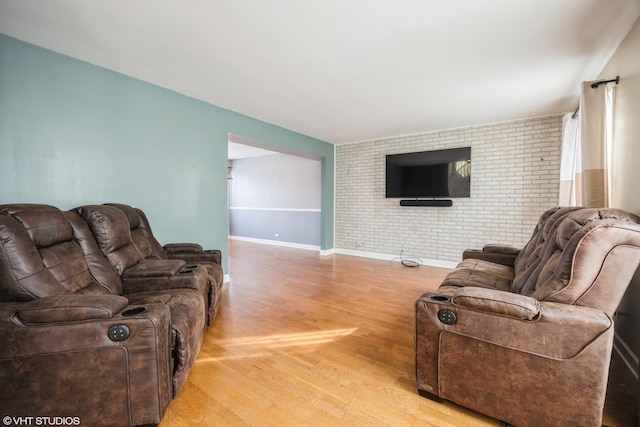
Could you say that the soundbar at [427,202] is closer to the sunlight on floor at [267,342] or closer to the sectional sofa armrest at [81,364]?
the sunlight on floor at [267,342]

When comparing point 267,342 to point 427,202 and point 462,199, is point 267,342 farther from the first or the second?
point 462,199

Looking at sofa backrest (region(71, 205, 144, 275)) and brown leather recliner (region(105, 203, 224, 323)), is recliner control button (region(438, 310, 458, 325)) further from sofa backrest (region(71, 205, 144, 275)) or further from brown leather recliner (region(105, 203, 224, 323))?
sofa backrest (region(71, 205, 144, 275))

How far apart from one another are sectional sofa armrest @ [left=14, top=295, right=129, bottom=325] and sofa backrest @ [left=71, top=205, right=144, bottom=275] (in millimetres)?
852

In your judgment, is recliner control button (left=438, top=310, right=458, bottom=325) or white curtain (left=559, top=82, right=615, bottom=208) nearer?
recliner control button (left=438, top=310, right=458, bottom=325)

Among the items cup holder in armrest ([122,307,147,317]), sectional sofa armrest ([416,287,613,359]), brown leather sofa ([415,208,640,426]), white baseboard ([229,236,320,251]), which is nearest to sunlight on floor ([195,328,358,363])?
cup holder in armrest ([122,307,147,317])

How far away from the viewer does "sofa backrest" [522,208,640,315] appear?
48.9 inches

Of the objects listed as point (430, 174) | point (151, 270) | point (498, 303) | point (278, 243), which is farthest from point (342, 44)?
point (278, 243)

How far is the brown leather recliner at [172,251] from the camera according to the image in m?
2.44

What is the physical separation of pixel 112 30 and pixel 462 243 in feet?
16.9

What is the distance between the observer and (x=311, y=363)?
1.92 metres

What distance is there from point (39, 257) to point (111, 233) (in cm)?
59

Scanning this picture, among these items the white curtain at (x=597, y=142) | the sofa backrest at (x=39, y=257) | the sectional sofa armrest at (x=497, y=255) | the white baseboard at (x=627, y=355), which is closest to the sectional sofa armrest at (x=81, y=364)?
the sofa backrest at (x=39, y=257)

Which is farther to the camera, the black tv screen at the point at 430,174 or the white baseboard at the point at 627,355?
the black tv screen at the point at 430,174

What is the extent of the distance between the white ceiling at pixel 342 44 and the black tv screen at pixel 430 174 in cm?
131
